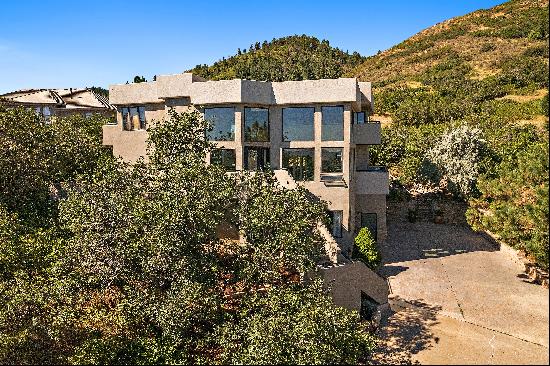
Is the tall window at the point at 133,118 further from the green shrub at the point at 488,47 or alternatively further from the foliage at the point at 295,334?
the green shrub at the point at 488,47

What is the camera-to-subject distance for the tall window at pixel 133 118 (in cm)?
3272

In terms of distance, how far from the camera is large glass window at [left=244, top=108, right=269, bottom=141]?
27.2 meters

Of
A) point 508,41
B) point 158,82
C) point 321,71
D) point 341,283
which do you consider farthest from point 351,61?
point 341,283

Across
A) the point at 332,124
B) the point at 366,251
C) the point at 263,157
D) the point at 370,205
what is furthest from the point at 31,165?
the point at 370,205

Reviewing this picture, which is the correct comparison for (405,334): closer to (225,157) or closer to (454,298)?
(454,298)

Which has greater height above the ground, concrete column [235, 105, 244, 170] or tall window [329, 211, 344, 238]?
concrete column [235, 105, 244, 170]

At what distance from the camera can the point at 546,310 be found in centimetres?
493

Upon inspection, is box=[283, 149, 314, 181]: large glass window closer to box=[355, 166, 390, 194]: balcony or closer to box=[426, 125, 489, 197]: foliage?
box=[355, 166, 390, 194]: balcony

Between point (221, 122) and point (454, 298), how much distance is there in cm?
1731

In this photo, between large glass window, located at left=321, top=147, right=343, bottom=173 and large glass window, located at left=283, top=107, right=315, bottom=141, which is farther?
large glass window, located at left=283, top=107, right=315, bottom=141

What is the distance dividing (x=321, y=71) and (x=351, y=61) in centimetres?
2879

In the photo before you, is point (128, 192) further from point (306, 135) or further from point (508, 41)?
point (508, 41)

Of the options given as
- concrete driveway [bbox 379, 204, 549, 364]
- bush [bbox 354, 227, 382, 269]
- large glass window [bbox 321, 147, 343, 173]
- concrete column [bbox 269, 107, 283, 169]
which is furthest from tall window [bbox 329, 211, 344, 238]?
concrete column [bbox 269, 107, 283, 169]

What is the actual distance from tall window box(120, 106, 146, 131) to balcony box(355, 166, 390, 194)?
16.9 m
